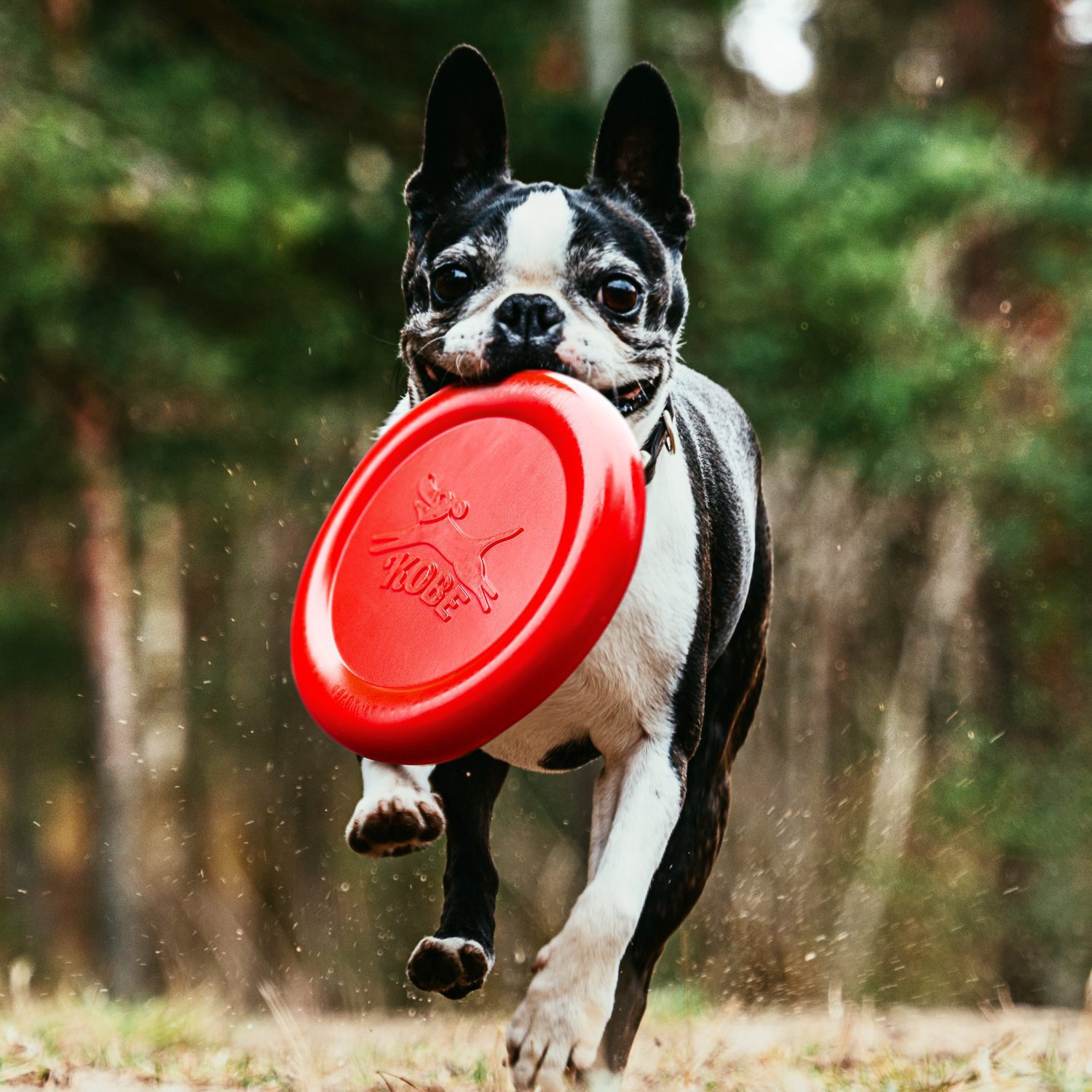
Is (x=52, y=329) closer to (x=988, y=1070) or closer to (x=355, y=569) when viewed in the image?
(x=355, y=569)

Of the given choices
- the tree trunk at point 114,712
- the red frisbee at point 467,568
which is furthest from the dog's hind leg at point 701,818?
the tree trunk at point 114,712

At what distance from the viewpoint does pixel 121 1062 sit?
4.59m

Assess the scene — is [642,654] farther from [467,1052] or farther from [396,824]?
[467,1052]

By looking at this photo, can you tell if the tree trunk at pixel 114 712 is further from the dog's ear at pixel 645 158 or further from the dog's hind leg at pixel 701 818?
the dog's ear at pixel 645 158

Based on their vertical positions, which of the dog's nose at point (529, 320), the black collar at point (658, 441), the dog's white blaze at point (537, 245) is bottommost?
the black collar at point (658, 441)

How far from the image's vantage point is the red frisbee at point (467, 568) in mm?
3197

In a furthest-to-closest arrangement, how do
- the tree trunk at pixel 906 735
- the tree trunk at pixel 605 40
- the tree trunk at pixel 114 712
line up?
1. the tree trunk at pixel 906 735
2. the tree trunk at pixel 114 712
3. the tree trunk at pixel 605 40

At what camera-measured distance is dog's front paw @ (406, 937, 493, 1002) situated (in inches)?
134

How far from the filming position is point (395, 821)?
11.2 ft

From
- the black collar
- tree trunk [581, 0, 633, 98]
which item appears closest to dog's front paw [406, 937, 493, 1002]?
the black collar

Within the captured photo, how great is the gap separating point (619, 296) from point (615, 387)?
229 millimetres

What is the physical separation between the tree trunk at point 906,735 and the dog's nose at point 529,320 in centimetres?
1032

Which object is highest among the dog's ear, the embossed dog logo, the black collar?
the dog's ear

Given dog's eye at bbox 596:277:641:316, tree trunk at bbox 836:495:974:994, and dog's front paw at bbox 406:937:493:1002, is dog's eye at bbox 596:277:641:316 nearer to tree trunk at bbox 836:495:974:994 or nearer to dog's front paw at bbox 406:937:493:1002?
dog's front paw at bbox 406:937:493:1002
